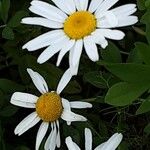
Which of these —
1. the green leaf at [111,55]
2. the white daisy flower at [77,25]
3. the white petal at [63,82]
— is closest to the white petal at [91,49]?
the white daisy flower at [77,25]

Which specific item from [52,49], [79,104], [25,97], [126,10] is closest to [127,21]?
[126,10]

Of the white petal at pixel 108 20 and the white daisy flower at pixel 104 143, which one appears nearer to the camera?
the white petal at pixel 108 20

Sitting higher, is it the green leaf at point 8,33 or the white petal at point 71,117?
the green leaf at point 8,33

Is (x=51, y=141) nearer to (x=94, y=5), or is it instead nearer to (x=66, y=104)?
(x=66, y=104)

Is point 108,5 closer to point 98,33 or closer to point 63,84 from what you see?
point 98,33

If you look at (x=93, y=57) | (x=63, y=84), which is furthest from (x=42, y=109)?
(x=93, y=57)

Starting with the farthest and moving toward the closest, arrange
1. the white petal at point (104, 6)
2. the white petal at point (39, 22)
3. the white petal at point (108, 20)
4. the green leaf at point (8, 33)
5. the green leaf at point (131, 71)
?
the green leaf at point (8, 33) → the white petal at point (39, 22) → the white petal at point (104, 6) → the white petal at point (108, 20) → the green leaf at point (131, 71)

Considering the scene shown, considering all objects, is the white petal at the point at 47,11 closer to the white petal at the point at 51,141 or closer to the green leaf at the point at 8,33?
the green leaf at the point at 8,33
